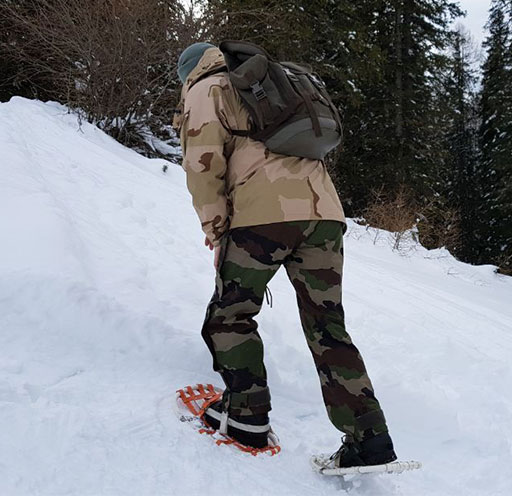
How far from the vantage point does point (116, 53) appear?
32.6ft

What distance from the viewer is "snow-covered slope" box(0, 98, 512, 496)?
1836 mm

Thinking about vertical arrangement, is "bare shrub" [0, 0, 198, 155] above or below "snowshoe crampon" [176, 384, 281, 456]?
above

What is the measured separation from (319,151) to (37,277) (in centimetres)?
170

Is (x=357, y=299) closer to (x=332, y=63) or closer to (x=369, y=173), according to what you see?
(x=332, y=63)

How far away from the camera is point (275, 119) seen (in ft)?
5.85

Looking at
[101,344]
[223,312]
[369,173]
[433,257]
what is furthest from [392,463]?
[369,173]

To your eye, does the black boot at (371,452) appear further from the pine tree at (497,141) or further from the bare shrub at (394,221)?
the pine tree at (497,141)

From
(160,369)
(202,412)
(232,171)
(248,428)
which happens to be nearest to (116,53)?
(160,369)

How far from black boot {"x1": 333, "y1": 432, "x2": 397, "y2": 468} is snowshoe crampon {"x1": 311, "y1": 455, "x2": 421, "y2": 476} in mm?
27

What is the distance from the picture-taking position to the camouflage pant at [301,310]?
1853 mm

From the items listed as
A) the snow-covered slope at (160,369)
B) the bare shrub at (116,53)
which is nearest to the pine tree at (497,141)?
the bare shrub at (116,53)

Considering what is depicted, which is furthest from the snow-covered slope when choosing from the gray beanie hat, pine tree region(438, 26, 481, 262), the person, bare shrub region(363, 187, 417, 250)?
pine tree region(438, 26, 481, 262)

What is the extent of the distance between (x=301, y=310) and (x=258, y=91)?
86cm

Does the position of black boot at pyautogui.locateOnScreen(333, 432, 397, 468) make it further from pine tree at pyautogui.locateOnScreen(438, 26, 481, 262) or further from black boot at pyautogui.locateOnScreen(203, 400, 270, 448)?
pine tree at pyautogui.locateOnScreen(438, 26, 481, 262)
